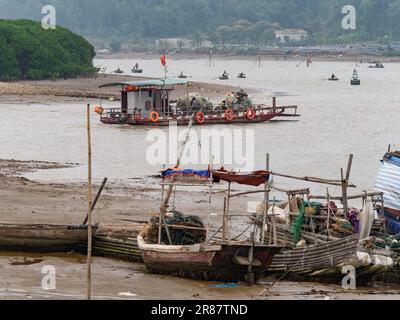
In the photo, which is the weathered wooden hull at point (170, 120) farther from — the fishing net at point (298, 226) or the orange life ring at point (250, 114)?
the fishing net at point (298, 226)

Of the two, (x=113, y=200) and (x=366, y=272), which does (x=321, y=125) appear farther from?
(x=366, y=272)

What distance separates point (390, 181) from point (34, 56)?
226 ft

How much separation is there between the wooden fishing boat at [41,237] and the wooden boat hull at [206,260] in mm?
1998

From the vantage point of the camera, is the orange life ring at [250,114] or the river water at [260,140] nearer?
the river water at [260,140]

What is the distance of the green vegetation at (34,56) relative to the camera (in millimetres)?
89500

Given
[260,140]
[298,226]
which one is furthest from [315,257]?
[260,140]

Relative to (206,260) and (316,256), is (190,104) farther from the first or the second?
(206,260)

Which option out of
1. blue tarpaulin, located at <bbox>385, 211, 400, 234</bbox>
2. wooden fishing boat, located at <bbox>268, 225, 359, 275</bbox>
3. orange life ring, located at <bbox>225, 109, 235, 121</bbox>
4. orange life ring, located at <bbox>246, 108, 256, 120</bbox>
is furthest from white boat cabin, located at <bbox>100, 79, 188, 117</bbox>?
wooden fishing boat, located at <bbox>268, 225, 359, 275</bbox>

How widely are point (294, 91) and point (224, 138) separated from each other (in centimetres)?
4646

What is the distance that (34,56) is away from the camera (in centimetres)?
9194

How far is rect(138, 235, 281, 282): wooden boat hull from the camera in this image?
2059 centimetres

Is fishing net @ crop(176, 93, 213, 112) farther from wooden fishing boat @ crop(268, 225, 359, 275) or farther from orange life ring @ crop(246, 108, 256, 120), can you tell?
wooden fishing boat @ crop(268, 225, 359, 275)

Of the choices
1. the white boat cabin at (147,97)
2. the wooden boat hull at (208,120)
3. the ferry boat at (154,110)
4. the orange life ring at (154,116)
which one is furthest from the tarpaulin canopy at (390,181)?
the white boat cabin at (147,97)
